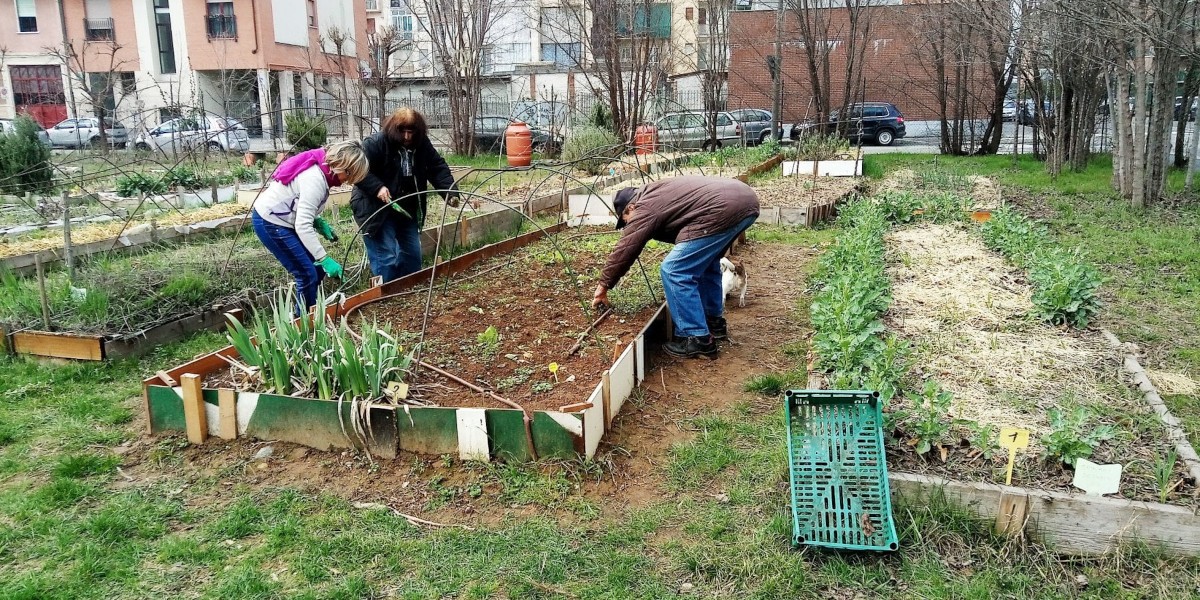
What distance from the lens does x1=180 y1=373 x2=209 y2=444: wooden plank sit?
3484mm

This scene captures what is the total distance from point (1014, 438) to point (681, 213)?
2.04 metres

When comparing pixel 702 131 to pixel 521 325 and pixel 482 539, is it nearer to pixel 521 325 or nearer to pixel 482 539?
pixel 521 325

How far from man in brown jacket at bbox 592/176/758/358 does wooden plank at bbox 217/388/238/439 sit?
1.88 meters

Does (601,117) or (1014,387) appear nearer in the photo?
(1014,387)

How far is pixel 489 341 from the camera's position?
4.41 m

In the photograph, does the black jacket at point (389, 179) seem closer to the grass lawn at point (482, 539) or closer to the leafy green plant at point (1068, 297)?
the grass lawn at point (482, 539)

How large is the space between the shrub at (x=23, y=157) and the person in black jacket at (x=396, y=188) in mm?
6950

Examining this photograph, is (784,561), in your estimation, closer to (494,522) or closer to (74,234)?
(494,522)

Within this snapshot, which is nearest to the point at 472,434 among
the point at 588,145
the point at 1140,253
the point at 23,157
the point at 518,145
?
the point at 1140,253

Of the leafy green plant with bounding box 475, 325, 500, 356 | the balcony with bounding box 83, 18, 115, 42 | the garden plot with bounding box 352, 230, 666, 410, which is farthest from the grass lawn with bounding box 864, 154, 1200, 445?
the balcony with bounding box 83, 18, 115, 42

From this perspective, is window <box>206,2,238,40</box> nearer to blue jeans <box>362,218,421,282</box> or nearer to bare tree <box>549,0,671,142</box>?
bare tree <box>549,0,671,142</box>

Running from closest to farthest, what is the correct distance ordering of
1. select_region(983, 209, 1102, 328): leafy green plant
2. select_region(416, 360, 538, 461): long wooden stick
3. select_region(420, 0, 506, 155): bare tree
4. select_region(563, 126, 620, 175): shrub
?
select_region(416, 360, 538, 461): long wooden stick < select_region(983, 209, 1102, 328): leafy green plant < select_region(563, 126, 620, 175): shrub < select_region(420, 0, 506, 155): bare tree

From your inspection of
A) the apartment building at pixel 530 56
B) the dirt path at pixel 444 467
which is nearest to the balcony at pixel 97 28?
the apartment building at pixel 530 56

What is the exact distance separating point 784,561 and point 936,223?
6027 mm
